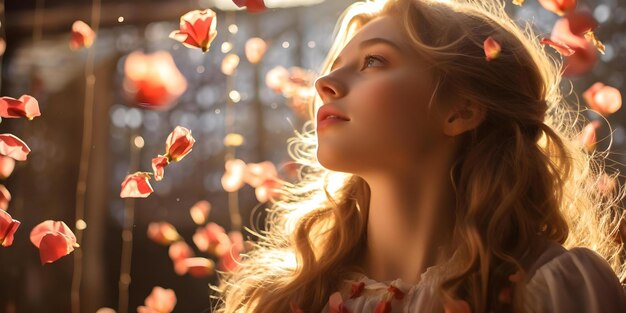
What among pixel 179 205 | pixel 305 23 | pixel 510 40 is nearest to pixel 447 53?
pixel 510 40

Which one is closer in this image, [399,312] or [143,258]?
[399,312]

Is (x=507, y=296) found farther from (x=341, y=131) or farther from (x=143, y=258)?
(x=143, y=258)

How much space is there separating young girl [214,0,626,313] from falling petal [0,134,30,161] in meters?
0.45

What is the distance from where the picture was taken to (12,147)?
1.36 meters

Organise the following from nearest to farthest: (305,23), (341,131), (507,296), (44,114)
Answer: (507,296) → (341,131) → (305,23) → (44,114)

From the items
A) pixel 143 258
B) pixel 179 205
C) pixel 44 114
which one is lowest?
pixel 143 258

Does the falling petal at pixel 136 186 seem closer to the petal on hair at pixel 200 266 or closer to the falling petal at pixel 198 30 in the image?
the falling petal at pixel 198 30

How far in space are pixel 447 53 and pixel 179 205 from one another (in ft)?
5.04

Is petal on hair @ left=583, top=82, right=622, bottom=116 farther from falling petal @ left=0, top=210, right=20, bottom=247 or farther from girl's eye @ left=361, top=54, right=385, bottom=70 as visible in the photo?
falling petal @ left=0, top=210, right=20, bottom=247

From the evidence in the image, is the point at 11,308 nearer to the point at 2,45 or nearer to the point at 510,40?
the point at 2,45

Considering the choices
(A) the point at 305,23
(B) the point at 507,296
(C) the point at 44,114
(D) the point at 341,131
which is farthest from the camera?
(C) the point at 44,114

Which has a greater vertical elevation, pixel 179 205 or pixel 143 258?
pixel 179 205

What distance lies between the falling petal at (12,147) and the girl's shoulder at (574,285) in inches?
33.2

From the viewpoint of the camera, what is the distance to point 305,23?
249cm
